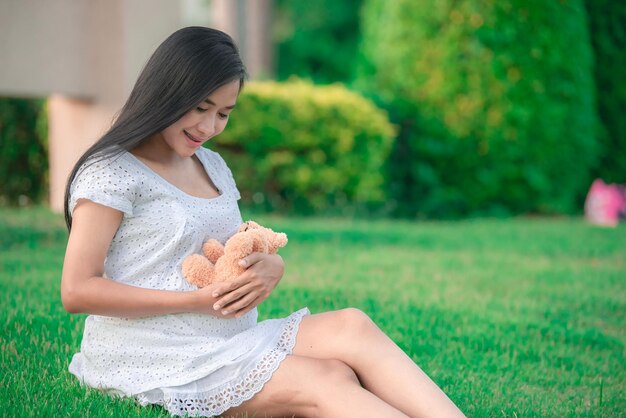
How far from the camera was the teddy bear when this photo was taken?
2.73m

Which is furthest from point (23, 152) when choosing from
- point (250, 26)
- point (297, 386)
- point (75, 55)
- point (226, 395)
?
point (250, 26)

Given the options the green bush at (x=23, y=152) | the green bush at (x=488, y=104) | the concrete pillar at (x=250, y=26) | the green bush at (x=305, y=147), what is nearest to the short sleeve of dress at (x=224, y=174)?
the green bush at (x=305, y=147)

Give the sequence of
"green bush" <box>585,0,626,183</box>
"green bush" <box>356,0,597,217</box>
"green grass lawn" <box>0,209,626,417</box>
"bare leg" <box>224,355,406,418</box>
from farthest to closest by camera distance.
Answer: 1. "green bush" <box>585,0,626,183</box>
2. "green bush" <box>356,0,597,217</box>
3. "green grass lawn" <box>0,209,626,417</box>
4. "bare leg" <box>224,355,406,418</box>

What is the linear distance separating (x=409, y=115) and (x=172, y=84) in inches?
333

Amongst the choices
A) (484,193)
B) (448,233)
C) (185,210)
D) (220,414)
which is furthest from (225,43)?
(484,193)

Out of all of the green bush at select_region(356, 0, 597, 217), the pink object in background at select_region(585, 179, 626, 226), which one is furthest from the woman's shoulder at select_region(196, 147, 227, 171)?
the pink object in background at select_region(585, 179, 626, 226)

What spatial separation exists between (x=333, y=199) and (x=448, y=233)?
1966 mm

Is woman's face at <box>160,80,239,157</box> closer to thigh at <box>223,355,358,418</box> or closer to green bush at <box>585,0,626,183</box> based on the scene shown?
thigh at <box>223,355,358,418</box>

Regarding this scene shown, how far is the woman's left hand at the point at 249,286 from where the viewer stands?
267 cm

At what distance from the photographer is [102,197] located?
269 cm

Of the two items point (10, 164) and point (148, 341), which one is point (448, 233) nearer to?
point (10, 164)

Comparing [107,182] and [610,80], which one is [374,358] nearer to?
[107,182]

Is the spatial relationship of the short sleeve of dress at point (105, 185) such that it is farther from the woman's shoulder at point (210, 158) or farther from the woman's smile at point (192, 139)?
the woman's shoulder at point (210, 158)

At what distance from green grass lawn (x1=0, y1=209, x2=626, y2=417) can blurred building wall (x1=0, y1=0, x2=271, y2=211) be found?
3.35ft
